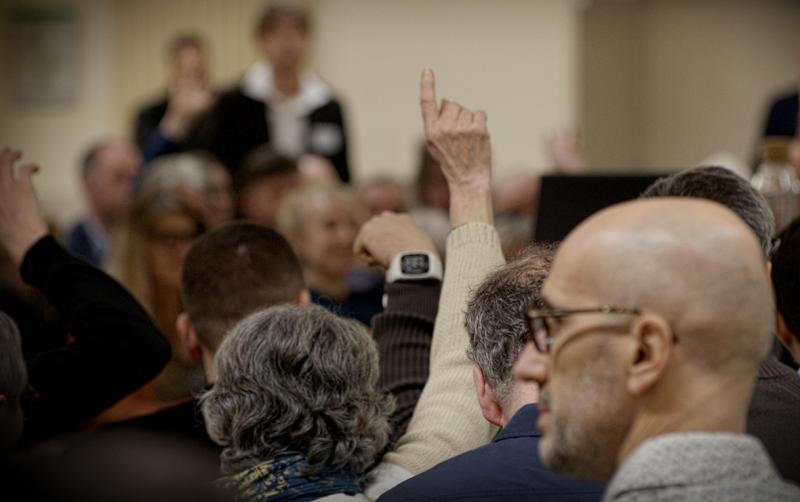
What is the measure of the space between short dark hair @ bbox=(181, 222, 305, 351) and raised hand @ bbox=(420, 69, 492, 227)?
16.9 inches

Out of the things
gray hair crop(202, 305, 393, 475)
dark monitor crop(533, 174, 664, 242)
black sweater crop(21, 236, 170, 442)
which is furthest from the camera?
dark monitor crop(533, 174, 664, 242)

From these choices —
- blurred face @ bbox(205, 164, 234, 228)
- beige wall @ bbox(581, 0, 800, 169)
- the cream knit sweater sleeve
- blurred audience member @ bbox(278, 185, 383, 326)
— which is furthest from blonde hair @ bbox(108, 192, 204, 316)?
beige wall @ bbox(581, 0, 800, 169)

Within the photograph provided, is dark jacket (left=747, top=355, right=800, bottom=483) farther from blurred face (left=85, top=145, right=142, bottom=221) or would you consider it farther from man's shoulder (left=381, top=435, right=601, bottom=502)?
blurred face (left=85, top=145, right=142, bottom=221)

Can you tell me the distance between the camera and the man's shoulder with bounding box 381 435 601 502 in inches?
72.6

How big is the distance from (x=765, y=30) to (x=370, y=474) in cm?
800

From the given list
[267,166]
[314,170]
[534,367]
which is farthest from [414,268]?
[314,170]

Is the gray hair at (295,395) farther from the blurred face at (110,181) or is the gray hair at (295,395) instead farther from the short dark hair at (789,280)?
the blurred face at (110,181)

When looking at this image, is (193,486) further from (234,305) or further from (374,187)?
(374,187)

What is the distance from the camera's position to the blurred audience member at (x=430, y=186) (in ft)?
20.9

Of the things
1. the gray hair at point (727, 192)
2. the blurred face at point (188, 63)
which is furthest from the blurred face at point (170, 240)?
the blurred face at point (188, 63)

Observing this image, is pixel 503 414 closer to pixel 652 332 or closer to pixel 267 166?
pixel 652 332

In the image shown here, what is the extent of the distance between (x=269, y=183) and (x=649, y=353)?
4.11 metres

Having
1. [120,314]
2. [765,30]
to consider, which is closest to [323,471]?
[120,314]

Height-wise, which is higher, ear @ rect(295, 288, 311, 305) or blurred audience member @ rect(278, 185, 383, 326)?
ear @ rect(295, 288, 311, 305)
